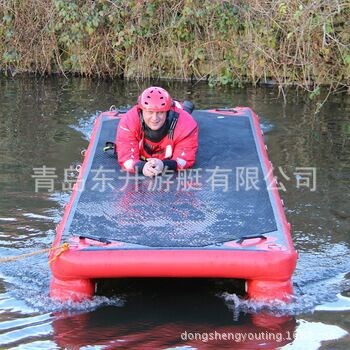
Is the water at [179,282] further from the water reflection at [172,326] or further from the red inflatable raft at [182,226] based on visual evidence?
the red inflatable raft at [182,226]

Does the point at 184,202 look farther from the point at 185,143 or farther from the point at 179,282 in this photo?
the point at 185,143

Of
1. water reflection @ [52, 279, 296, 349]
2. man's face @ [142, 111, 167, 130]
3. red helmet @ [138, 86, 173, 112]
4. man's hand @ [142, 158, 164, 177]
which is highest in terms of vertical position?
red helmet @ [138, 86, 173, 112]

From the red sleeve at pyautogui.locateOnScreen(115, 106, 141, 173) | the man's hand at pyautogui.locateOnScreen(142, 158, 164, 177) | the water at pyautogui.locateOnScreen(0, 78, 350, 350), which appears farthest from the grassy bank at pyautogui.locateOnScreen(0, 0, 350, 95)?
the man's hand at pyautogui.locateOnScreen(142, 158, 164, 177)

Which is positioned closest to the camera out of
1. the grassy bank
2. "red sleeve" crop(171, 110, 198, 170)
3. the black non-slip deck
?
the black non-slip deck

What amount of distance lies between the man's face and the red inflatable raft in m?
0.46

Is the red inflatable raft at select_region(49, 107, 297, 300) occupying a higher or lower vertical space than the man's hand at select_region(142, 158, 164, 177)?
lower

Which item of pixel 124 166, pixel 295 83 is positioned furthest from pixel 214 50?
pixel 124 166

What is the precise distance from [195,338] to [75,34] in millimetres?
9324

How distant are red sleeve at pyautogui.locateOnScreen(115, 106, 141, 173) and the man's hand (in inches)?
6.5

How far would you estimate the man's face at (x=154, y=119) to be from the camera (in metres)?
6.74

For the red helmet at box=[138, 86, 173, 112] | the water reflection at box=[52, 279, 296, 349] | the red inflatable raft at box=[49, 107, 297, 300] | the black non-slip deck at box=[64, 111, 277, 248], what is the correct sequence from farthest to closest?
the red helmet at box=[138, 86, 173, 112]
the black non-slip deck at box=[64, 111, 277, 248]
the red inflatable raft at box=[49, 107, 297, 300]
the water reflection at box=[52, 279, 296, 349]

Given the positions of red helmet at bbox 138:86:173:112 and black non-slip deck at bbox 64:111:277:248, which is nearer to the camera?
black non-slip deck at bbox 64:111:277:248

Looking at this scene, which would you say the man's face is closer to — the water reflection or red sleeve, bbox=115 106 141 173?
red sleeve, bbox=115 106 141 173

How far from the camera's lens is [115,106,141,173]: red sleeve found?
6.89m
